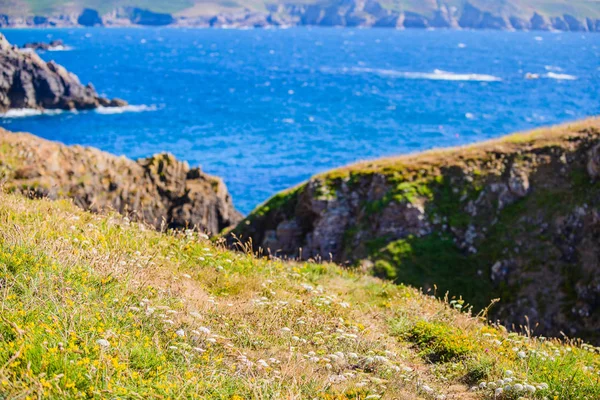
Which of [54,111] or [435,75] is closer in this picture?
[54,111]

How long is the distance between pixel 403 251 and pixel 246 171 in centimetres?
5062

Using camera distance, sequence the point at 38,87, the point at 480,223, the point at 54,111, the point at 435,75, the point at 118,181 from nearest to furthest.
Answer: the point at 480,223
the point at 118,181
the point at 38,87
the point at 54,111
the point at 435,75

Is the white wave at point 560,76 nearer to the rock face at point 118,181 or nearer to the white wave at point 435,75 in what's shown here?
the white wave at point 435,75

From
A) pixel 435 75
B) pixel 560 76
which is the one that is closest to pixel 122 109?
pixel 435 75

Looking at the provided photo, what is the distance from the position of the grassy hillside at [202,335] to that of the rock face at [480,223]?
49.9 ft

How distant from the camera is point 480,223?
31.3 m

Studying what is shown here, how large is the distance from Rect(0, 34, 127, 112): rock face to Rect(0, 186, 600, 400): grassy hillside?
10234cm

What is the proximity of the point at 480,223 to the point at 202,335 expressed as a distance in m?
25.3

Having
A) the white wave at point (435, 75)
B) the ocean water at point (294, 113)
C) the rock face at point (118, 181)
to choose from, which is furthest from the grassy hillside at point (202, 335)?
the white wave at point (435, 75)

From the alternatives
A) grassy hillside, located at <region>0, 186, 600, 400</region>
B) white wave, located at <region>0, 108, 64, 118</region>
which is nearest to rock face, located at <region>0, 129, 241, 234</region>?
grassy hillside, located at <region>0, 186, 600, 400</region>

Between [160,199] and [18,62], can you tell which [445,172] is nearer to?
[160,199]

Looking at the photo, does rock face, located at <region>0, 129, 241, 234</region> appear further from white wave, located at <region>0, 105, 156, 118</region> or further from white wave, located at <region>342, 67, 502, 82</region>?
white wave, located at <region>342, 67, 502, 82</region>

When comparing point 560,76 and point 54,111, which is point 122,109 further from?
point 560,76

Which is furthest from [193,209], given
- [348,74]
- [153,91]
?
[348,74]
